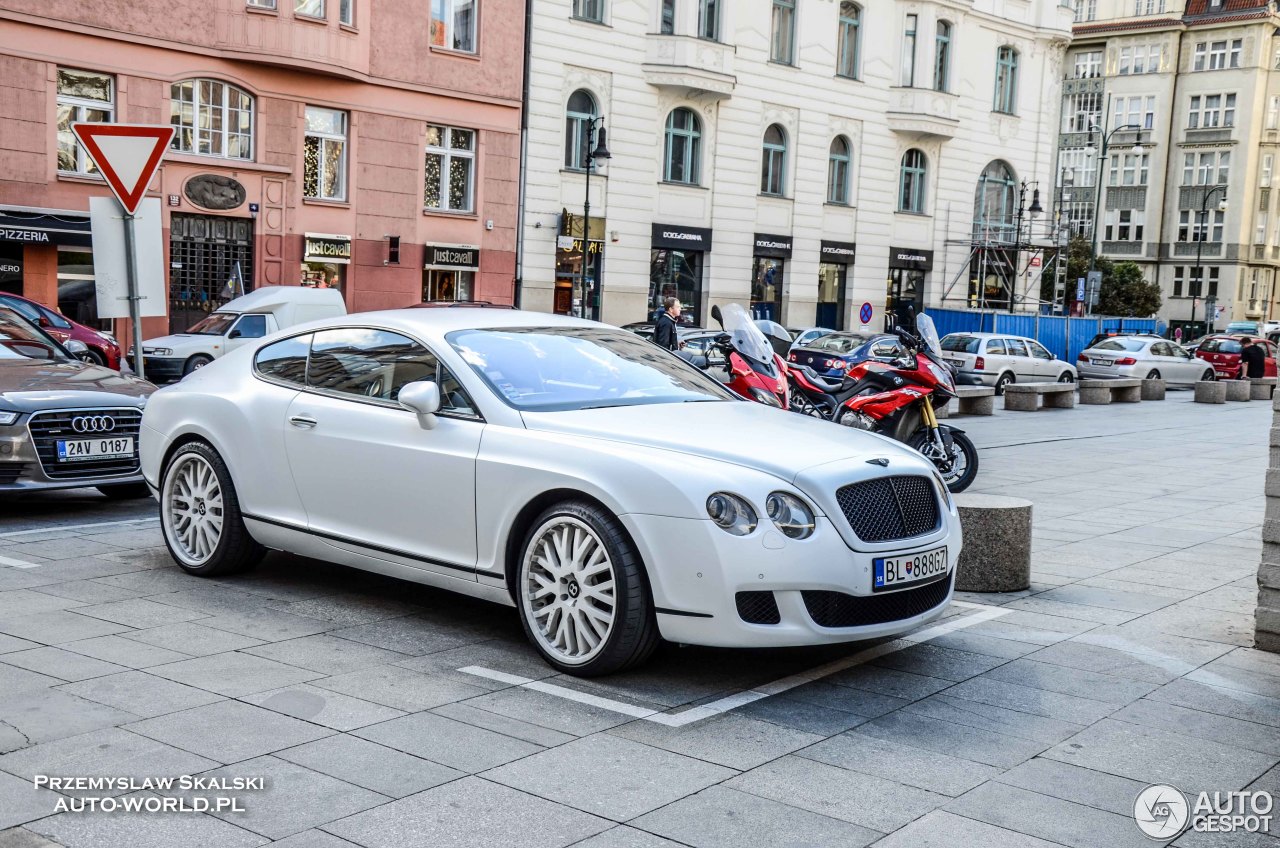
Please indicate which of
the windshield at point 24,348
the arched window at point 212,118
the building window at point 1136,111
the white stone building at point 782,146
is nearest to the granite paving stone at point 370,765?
the windshield at point 24,348

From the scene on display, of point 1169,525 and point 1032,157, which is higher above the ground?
point 1032,157

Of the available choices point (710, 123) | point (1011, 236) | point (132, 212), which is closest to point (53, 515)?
point (132, 212)

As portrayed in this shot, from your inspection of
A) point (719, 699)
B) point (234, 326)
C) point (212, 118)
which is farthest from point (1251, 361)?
point (719, 699)

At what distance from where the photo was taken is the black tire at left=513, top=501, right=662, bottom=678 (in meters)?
5.52

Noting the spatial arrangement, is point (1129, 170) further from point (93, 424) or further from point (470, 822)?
point (470, 822)

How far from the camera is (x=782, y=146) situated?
41281 mm

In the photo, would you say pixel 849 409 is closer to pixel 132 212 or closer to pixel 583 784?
pixel 132 212

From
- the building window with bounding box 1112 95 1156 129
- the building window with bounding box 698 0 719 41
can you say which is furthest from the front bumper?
the building window with bounding box 1112 95 1156 129

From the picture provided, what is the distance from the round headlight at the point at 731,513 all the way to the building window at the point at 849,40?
39.3m

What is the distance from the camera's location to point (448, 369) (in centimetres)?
648

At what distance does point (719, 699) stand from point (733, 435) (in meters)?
1.14

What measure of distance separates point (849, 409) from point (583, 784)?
27.4 feet

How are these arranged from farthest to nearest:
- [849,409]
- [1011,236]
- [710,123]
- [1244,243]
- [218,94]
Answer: [1244,243], [1011,236], [710,123], [218,94], [849,409]

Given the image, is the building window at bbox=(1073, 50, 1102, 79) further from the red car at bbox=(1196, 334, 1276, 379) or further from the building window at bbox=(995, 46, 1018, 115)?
the red car at bbox=(1196, 334, 1276, 379)
